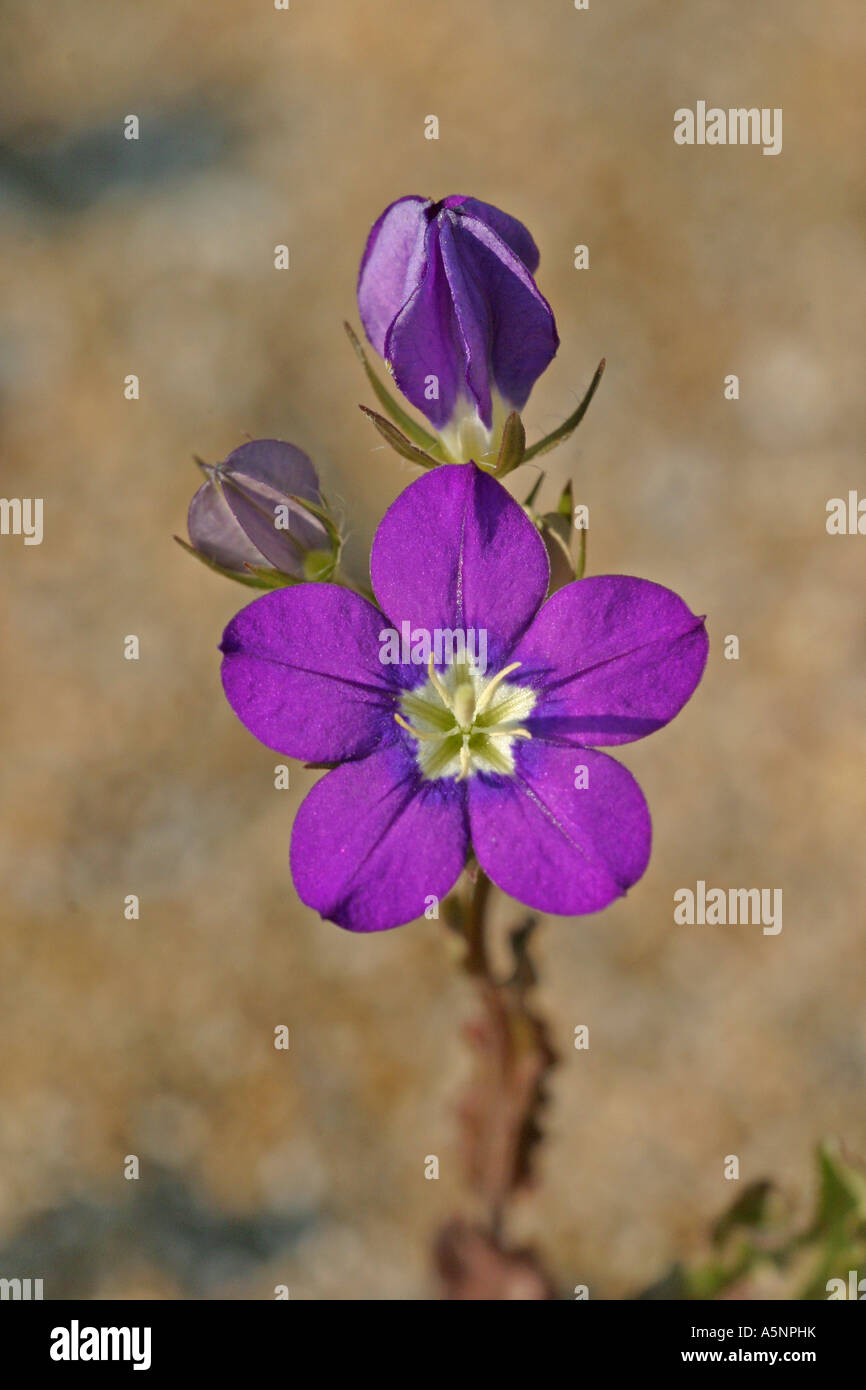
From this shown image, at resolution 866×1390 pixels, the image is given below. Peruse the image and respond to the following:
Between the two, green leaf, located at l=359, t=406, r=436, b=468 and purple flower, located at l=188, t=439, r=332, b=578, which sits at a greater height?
green leaf, located at l=359, t=406, r=436, b=468

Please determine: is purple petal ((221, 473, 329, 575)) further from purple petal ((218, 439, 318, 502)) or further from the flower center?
the flower center

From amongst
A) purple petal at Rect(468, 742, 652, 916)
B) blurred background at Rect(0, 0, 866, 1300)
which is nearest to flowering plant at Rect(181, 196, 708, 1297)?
purple petal at Rect(468, 742, 652, 916)

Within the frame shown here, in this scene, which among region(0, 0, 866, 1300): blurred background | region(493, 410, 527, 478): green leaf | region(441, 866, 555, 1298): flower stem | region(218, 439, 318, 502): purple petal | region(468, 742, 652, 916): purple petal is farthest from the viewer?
region(0, 0, 866, 1300): blurred background

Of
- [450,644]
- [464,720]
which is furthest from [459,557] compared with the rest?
[464,720]

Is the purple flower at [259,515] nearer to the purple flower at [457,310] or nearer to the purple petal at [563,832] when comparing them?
the purple flower at [457,310]

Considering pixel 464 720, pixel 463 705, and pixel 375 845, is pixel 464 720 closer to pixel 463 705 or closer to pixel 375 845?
pixel 463 705

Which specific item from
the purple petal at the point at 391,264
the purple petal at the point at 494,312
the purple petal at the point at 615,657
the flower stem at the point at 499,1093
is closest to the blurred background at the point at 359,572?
the flower stem at the point at 499,1093

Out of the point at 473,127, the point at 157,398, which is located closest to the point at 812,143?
the point at 473,127
